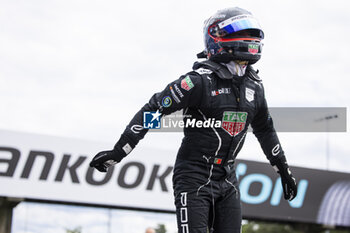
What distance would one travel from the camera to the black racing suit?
405 cm

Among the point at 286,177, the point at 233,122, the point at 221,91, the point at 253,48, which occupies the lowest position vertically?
the point at 286,177

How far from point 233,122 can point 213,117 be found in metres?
0.17

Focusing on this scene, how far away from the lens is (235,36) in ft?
13.9

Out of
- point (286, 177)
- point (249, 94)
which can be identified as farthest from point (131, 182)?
point (249, 94)

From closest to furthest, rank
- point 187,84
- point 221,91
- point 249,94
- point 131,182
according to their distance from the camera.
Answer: point 187,84 < point 221,91 < point 249,94 < point 131,182

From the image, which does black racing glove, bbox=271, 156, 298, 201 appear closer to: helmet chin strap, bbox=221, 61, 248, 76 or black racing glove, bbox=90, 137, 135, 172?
helmet chin strap, bbox=221, 61, 248, 76

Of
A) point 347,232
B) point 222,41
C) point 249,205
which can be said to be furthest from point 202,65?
point 347,232

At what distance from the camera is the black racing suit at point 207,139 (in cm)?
405

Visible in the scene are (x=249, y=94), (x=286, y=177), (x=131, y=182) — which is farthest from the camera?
(x=131, y=182)

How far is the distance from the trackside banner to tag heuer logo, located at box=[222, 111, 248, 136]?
12356mm

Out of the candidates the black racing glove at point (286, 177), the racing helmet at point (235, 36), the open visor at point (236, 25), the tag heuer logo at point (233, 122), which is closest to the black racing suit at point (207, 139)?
the tag heuer logo at point (233, 122)

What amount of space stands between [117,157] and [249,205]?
14.9m

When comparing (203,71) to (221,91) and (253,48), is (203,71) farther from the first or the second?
(253,48)

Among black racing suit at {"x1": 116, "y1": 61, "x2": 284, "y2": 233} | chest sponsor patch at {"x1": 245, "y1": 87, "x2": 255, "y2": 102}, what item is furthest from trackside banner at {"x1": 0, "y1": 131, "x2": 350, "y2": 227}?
chest sponsor patch at {"x1": 245, "y1": 87, "x2": 255, "y2": 102}
